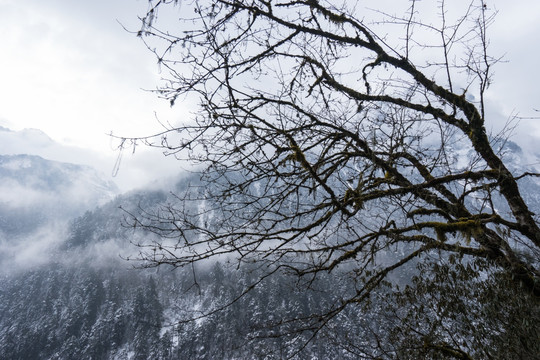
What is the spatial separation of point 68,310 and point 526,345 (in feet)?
470

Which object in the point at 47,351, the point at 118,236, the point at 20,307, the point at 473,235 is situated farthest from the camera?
the point at 118,236

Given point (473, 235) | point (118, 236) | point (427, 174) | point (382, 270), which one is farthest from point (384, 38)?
point (118, 236)

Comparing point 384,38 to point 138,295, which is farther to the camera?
point 138,295

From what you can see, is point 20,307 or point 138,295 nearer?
point 138,295

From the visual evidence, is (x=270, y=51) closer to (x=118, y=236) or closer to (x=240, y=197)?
(x=240, y=197)

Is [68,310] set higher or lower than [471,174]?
higher

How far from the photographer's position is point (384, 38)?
4629 millimetres

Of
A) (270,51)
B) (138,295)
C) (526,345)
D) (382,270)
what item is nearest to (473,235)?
(382,270)

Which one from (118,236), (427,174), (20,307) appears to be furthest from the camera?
(118,236)

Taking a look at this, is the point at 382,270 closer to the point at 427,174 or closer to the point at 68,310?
the point at 427,174

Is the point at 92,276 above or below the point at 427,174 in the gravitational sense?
above

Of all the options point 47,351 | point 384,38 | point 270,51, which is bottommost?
point 384,38

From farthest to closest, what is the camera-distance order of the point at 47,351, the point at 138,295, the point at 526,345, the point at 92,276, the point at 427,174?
the point at 92,276 → the point at 138,295 → the point at 47,351 → the point at 526,345 → the point at 427,174

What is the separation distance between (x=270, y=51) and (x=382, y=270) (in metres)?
3.81
